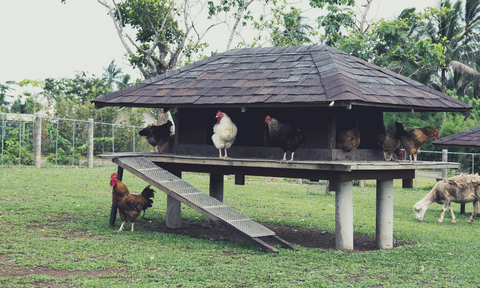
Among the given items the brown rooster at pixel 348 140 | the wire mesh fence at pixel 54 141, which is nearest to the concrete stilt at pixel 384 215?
the brown rooster at pixel 348 140

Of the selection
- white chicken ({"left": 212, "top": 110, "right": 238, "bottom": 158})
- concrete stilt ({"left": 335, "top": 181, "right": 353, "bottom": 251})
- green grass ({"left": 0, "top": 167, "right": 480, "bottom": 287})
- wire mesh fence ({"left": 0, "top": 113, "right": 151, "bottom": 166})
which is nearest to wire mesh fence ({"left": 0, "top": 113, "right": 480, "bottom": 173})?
wire mesh fence ({"left": 0, "top": 113, "right": 151, "bottom": 166})

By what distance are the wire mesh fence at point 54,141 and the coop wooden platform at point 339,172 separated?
527 inches

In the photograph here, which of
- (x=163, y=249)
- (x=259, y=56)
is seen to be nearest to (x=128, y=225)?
(x=163, y=249)

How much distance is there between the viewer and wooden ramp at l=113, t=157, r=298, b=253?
336 inches

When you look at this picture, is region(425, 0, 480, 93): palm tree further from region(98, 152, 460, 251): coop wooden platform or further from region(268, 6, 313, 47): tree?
region(98, 152, 460, 251): coop wooden platform

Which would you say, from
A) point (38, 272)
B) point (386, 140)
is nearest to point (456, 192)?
point (386, 140)

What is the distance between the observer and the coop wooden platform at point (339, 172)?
853 centimetres

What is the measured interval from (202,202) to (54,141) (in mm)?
18507

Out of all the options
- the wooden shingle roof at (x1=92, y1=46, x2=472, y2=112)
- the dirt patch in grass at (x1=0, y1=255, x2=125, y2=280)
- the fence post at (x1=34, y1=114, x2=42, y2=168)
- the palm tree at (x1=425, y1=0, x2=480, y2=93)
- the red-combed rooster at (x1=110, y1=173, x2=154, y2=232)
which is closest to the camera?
the dirt patch in grass at (x1=0, y1=255, x2=125, y2=280)

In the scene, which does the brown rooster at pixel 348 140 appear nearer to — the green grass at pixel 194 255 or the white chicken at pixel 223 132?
the green grass at pixel 194 255

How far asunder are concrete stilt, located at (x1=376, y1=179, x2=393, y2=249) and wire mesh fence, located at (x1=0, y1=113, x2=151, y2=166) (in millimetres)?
16052

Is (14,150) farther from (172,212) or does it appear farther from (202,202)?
(202,202)

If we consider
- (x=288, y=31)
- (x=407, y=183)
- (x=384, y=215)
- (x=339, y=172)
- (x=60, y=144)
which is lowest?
(x=384, y=215)

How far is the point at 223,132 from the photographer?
31.4ft
